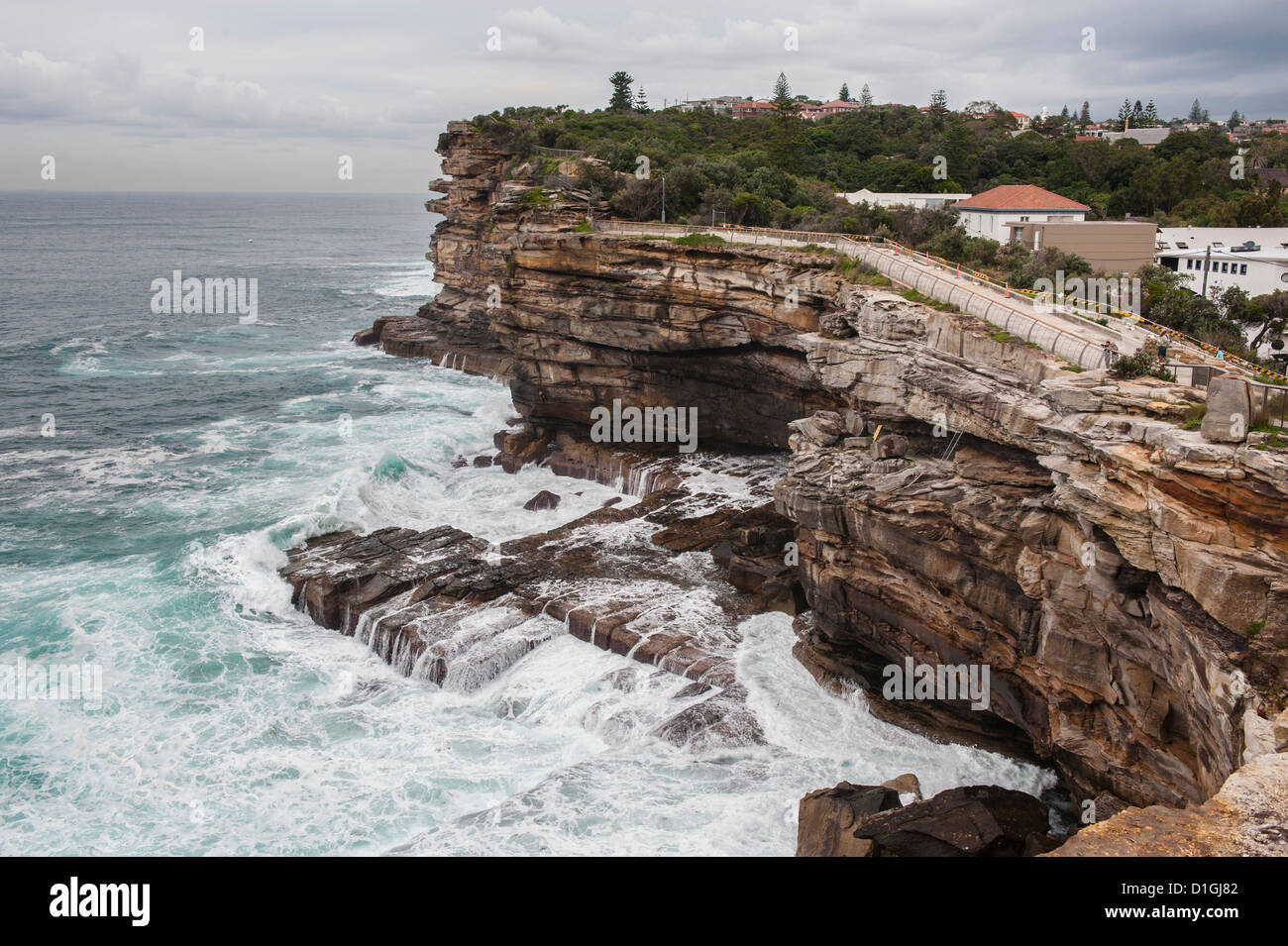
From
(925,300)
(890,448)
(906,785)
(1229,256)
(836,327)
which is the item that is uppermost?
(1229,256)

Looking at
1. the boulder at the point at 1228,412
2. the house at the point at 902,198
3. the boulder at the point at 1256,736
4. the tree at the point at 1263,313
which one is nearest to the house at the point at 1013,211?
the house at the point at 902,198

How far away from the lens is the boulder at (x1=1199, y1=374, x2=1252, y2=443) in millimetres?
15055

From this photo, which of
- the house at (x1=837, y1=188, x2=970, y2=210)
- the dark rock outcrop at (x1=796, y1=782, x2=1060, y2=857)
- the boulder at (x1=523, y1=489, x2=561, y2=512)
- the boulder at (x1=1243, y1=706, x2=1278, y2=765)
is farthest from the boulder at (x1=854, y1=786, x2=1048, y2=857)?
the house at (x1=837, y1=188, x2=970, y2=210)

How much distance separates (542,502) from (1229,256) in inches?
1052

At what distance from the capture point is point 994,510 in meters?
21.2

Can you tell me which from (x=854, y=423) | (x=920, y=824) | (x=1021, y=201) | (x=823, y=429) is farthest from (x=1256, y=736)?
(x=1021, y=201)

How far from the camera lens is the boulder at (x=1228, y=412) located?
15.1 meters

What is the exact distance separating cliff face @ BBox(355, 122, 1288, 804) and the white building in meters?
12.2

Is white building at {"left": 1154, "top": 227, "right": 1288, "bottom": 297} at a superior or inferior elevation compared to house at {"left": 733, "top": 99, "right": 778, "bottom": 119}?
inferior

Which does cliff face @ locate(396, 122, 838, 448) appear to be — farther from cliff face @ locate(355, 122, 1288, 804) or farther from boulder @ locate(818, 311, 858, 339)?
boulder @ locate(818, 311, 858, 339)

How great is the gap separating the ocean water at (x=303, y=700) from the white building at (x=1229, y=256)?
1975 centimetres

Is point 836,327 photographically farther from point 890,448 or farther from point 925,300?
point 890,448

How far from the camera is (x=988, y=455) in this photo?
2219cm

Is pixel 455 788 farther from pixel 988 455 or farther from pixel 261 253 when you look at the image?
pixel 261 253
